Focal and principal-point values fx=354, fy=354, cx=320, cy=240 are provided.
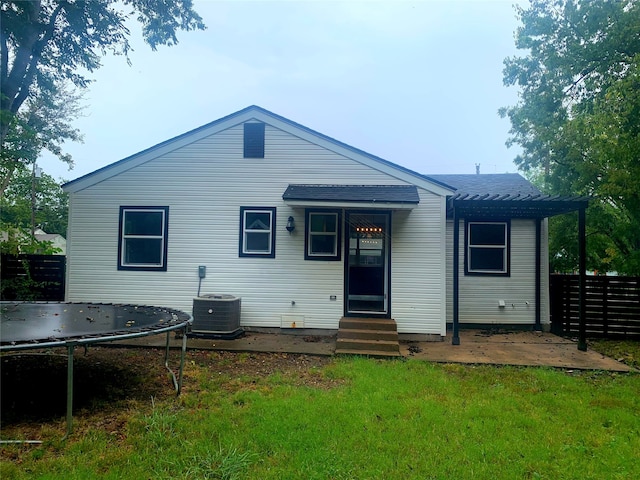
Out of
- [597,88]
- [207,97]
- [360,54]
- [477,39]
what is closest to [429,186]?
[597,88]

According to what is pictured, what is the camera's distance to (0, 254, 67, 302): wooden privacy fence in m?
7.94

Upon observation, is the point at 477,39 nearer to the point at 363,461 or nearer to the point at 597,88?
the point at 597,88

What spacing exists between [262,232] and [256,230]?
0.14m

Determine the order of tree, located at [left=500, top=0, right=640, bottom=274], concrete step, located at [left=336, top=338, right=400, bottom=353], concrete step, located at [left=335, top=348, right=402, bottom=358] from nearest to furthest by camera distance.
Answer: concrete step, located at [left=335, top=348, right=402, bottom=358] → concrete step, located at [left=336, top=338, right=400, bottom=353] → tree, located at [left=500, top=0, right=640, bottom=274]

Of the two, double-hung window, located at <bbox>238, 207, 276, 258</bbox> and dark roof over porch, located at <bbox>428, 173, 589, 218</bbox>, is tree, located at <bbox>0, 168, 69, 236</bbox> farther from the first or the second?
dark roof over porch, located at <bbox>428, 173, 589, 218</bbox>

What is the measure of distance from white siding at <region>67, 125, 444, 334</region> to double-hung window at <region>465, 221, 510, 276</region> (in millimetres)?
1871

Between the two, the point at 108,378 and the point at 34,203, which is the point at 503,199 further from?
the point at 34,203

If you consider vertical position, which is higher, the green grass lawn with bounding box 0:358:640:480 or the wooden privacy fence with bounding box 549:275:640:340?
the wooden privacy fence with bounding box 549:275:640:340

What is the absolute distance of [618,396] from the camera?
427 cm

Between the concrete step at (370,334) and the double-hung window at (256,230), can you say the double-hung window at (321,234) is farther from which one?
the concrete step at (370,334)

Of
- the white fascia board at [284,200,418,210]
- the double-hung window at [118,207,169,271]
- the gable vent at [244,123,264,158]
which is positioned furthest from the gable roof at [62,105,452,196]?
the white fascia board at [284,200,418,210]

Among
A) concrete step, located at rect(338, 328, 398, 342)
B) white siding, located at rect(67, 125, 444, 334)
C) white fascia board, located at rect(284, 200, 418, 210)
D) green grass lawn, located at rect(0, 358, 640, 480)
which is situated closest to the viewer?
green grass lawn, located at rect(0, 358, 640, 480)

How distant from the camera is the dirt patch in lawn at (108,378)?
357 centimetres

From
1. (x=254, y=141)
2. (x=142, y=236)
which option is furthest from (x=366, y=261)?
(x=142, y=236)
